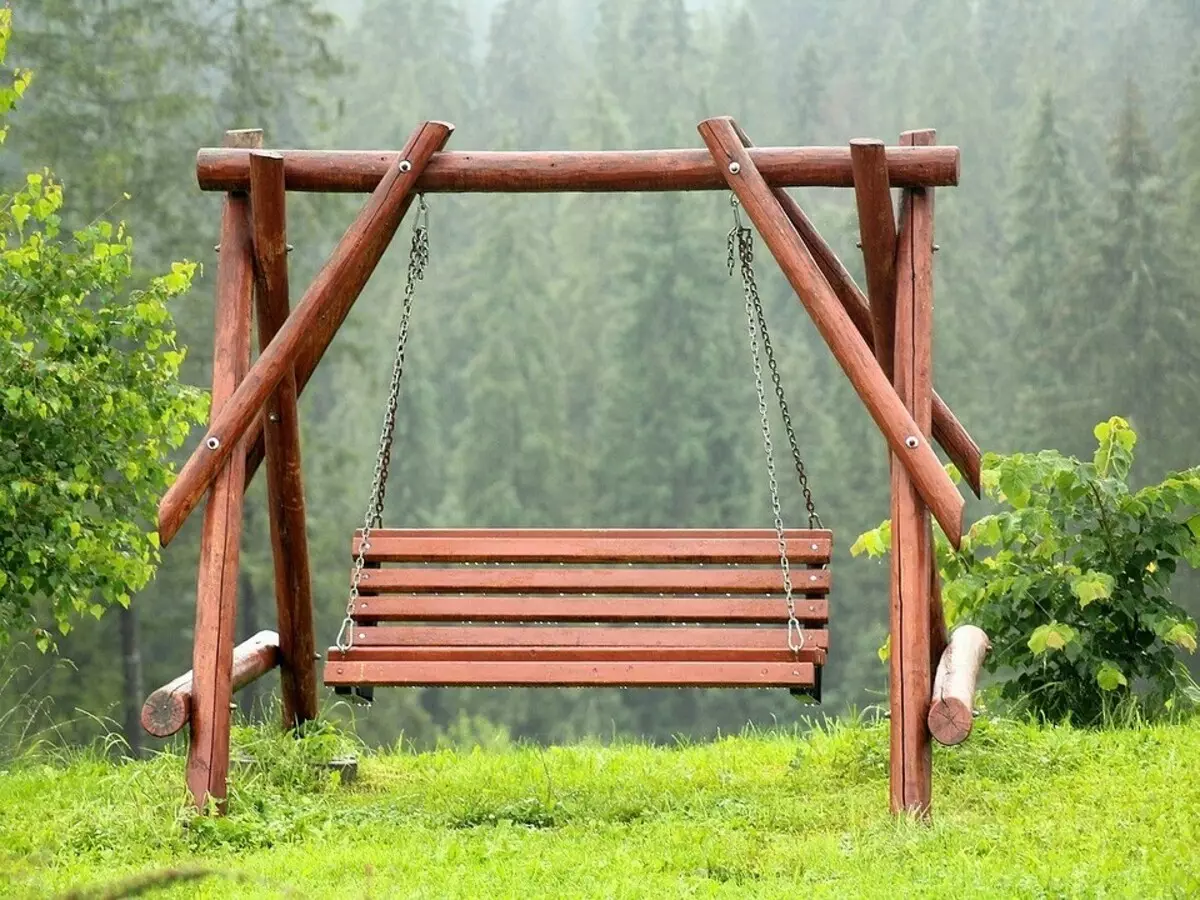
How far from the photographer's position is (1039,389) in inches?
1550

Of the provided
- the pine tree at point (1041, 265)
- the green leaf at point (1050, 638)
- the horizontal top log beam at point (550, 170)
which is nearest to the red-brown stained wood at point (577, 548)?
the horizontal top log beam at point (550, 170)

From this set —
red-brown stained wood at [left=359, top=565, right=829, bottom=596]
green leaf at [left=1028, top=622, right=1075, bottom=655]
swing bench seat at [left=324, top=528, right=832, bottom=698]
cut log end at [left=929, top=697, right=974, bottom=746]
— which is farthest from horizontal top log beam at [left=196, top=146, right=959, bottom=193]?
green leaf at [left=1028, top=622, right=1075, bottom=655]

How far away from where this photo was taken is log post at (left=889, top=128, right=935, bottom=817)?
209 inches

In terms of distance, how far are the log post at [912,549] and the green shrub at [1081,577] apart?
1579mm

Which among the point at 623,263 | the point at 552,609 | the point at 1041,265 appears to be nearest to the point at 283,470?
the point at 552,609

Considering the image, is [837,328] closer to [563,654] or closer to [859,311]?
[859,311]

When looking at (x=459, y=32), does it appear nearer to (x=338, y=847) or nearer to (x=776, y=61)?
(x=776, y=61)

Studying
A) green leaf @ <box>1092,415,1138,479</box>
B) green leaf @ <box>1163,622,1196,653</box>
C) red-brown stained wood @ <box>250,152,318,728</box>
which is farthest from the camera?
green leaf @ <box>1092,415,1138,479</box>

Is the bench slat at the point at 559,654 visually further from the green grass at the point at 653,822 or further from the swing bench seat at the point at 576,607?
the green grass at the point at 653,822

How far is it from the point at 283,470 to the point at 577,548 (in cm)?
112

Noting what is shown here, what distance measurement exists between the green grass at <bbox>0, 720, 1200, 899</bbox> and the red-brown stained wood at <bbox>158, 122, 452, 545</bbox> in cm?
97

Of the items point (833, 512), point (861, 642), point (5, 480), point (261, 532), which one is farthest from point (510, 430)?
point (5, 480)

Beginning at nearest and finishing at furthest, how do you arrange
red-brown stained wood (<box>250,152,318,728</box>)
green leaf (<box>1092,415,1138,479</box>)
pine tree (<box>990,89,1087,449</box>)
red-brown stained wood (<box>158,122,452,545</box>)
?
red-brown stained wood (<box>158,122,452,545</box>) < red-brown stained wood (<box>250,152,318,728</box>) < green leaf (<box>1092,415,1138,479</box>) < pine tree (<box>990,89,1087,449</box>)

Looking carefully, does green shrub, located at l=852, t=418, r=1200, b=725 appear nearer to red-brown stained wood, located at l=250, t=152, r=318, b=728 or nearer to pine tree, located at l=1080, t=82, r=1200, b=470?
red-brown stained wood, located at l=250, t=152, r=318, b=728
